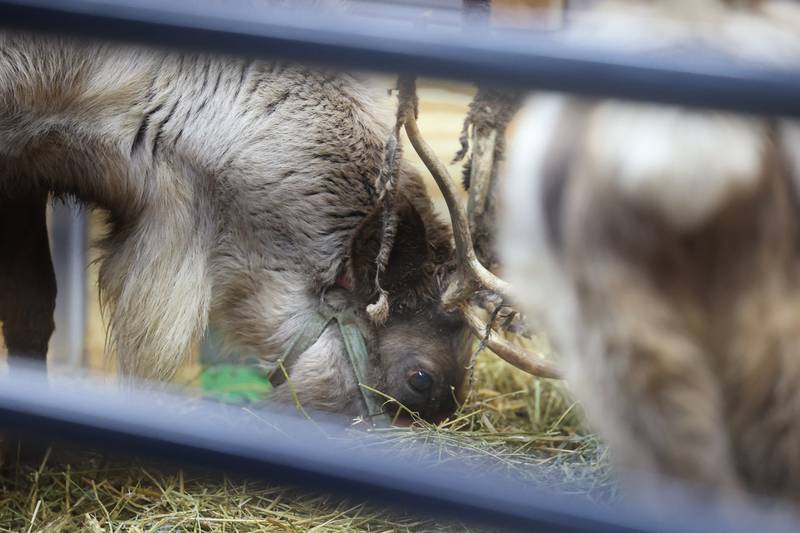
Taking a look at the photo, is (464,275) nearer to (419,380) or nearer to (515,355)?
(515,355)

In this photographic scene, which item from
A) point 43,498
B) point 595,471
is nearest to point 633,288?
point 595,471

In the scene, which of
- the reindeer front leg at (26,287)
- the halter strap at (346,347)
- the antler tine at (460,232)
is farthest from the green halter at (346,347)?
the reindeer front leg at (26,287)

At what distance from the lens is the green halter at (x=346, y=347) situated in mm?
3152

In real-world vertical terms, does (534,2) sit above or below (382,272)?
above

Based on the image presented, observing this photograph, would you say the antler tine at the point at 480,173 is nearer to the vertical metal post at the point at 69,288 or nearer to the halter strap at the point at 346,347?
the halter strap at the point at 346,347

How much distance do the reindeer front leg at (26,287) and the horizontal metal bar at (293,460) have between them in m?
2.54

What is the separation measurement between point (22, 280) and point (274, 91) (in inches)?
45.6

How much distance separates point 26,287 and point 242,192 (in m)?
0.93

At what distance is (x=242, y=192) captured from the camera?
10.4 feet

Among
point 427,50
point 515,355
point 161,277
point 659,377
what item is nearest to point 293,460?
point 427,50

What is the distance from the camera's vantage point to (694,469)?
4.58 feet

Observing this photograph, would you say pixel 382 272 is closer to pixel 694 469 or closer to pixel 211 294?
pixel 211 294

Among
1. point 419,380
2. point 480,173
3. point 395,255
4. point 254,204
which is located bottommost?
point 419,380

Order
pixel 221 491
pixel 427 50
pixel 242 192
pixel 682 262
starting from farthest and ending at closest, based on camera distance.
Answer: pixel 242 192, pixel 221 491, pixel 682 262, pixel 427 50
